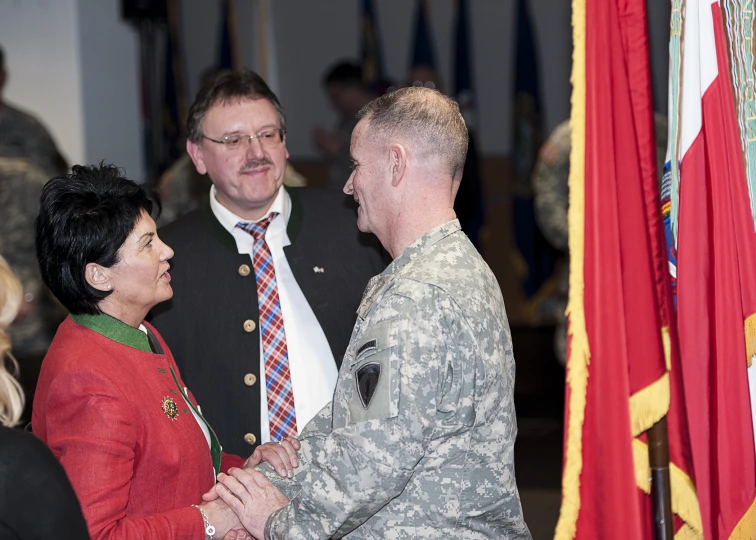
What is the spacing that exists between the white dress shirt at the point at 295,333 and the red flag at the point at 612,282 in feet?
2.14

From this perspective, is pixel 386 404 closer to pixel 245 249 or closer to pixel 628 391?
pixel 628 391

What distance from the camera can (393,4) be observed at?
28.0 feet

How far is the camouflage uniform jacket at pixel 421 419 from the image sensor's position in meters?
1.68

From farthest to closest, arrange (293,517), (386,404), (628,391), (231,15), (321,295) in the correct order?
(231,15), (321,295), (628,391), (293,517), (386,404)

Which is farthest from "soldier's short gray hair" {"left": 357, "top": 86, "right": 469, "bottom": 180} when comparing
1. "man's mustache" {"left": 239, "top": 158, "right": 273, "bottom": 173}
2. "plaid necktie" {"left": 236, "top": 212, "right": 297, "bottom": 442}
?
"plaid necktie" {"left": 236, "top": 212, "right": 297, "bottom": 442}

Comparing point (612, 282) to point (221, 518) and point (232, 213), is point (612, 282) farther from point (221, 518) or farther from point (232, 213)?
point (232, 213)

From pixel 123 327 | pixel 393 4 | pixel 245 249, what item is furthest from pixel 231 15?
pixel 123 327

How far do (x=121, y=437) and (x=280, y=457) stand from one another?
1.21 ft

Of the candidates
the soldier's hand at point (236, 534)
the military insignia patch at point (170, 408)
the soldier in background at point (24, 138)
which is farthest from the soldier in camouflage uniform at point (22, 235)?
the soldier's hand at point (236, 534)

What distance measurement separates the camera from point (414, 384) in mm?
1678

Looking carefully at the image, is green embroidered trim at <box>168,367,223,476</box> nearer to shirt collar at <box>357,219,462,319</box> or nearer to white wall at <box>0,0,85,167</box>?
shirt collar at <box>357,219,462,319</box>

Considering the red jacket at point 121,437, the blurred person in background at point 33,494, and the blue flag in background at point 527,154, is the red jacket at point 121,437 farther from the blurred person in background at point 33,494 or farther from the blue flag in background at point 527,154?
the blue flag in background at point 527,154

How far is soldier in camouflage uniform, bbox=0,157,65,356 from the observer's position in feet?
15.3

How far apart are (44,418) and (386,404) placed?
2.22 feet
